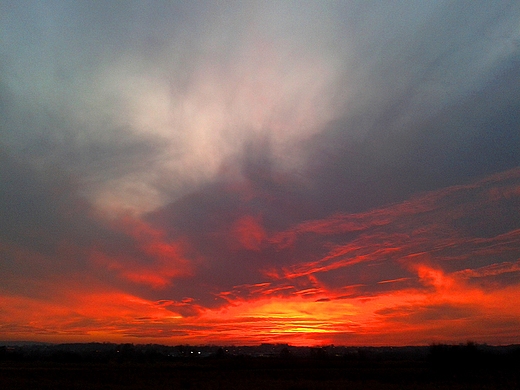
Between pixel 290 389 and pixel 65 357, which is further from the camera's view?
pixel 65 357

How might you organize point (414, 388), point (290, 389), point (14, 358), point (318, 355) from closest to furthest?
point (290, 389) → point (414, 388) → point (14, 358) → point (318, 355)

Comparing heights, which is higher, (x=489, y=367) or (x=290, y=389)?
(x=489, y=367)

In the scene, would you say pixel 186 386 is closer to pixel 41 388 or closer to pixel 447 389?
pixel 41 388

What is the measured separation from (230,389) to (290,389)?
5790 mm

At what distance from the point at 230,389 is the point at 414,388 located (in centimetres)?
1886

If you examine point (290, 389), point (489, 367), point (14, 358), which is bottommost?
point (290, 389)

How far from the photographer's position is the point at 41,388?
141 feet

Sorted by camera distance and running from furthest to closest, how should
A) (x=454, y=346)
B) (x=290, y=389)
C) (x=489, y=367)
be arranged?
(x=454, y=346)
(x=489, y=367)
(x=290, y=389)

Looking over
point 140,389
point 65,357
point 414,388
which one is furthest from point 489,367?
point 65,357

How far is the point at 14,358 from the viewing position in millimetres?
129000

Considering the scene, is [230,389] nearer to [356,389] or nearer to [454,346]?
[356,389]

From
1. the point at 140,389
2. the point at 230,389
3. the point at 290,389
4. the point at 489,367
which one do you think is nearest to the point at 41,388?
the point at 140,389

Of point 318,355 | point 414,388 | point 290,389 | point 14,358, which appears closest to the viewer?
point 290,389

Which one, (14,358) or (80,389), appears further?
(14,358)
